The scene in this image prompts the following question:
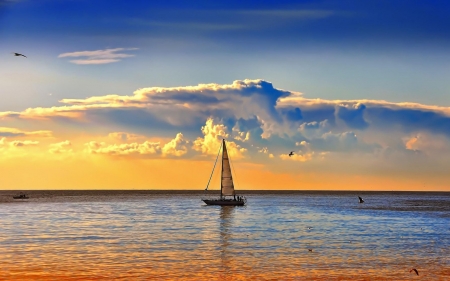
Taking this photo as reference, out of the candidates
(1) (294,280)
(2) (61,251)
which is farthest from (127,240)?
(1) (294,280)

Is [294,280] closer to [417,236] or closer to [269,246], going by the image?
[269,246]

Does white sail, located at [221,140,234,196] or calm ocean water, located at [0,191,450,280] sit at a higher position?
white sail, located at [221,140,234,196]

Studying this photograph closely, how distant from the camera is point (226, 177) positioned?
155375 mm

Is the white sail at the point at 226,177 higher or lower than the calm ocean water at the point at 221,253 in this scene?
higher

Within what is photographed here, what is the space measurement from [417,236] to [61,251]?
4516 cm

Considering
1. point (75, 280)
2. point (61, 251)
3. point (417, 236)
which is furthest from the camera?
point (417, 236)

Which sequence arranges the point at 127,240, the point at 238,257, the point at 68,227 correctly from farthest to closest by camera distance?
1. the point at 68,227
2. the point at 127,240
3. the point at 238,257

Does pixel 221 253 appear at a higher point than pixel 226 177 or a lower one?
lower

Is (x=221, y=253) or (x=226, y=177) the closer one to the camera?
(x=221, y=253)

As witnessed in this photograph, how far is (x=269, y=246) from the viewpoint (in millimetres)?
65250

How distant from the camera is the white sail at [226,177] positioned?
5989 inches

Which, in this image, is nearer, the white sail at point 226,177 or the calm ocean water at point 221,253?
the calm ocean water at point 221,253

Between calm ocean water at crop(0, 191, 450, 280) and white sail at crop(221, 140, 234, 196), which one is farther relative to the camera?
white sail at crop(221, 140, 234, 196)

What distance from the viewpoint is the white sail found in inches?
5989
